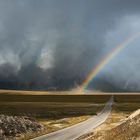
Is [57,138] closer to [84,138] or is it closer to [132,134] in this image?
[84,138]

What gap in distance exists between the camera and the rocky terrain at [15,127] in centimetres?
5507

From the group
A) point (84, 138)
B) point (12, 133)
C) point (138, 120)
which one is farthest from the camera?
point (12, 133)

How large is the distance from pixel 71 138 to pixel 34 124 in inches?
663

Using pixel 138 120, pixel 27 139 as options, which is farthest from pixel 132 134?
pixel 27 139

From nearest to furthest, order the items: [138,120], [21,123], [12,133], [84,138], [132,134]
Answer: [132,134], [138,120], [84,138], [12,133], [21,123]

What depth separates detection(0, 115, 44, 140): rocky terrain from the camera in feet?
181

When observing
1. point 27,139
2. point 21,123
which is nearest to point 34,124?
point 21,123

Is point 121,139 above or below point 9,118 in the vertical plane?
below

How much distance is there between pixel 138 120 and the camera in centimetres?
4000

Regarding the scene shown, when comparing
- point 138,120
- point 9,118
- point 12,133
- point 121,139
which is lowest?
point 121,139

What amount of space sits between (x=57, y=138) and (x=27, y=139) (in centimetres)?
503

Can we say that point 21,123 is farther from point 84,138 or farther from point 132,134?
point 132,134

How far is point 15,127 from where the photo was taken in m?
58.0

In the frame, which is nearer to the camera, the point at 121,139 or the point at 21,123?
the point at 121,139
